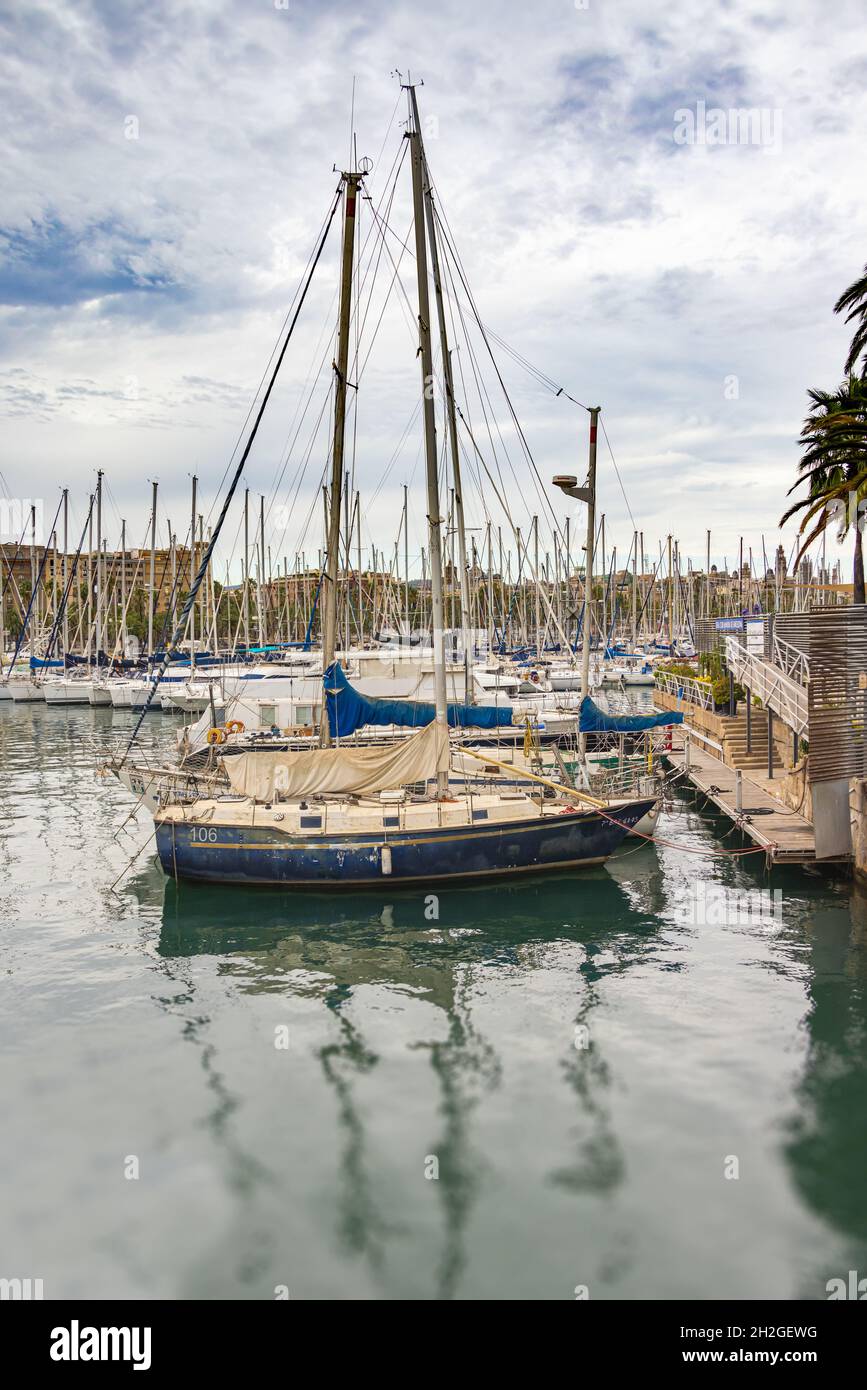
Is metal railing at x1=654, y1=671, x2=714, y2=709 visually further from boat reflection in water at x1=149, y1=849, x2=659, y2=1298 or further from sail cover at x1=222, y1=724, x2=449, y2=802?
sail cover at x1=222, y1=724, x2=449, y2=802

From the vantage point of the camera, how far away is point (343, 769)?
25.6 m

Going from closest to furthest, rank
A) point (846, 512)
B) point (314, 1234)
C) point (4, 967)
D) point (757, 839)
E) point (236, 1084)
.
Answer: point (314, 1234), point (236, 1084), point (4, 967), point (757, 839), point (846, 512)

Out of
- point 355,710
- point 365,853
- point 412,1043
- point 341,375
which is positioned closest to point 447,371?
point 341,375

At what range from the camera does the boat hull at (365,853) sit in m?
24.2

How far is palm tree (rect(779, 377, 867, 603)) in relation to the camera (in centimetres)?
3488

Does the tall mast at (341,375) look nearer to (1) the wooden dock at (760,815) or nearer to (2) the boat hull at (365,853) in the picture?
(2) the boat hull at (365,853)

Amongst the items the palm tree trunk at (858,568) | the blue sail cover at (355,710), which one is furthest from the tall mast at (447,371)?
the palm tree trunk at (858,568)

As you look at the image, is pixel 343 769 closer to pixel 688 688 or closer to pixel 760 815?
pixel 760 815

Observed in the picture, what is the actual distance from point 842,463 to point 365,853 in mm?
26947

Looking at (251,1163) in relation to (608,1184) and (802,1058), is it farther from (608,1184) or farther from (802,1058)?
(802,1058)

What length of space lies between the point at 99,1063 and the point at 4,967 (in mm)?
5644

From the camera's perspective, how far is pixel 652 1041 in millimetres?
16156

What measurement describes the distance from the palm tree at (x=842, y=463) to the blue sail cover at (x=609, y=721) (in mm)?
10833
